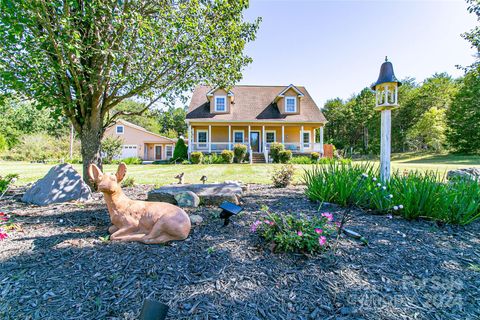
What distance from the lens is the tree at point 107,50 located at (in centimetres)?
367

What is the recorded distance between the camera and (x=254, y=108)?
2091 cm

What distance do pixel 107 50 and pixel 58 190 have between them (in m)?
2.81

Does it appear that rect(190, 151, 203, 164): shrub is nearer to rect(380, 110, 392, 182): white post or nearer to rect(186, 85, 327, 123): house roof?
rect(186, 85, 327, 123): house roof

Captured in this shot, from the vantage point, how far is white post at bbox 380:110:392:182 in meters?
4.16

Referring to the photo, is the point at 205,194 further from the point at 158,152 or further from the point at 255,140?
the point at 158,152

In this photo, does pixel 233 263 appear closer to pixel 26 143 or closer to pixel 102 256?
pixel 102 256

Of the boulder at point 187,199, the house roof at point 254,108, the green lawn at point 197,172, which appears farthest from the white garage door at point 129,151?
the boulder at point 187,199

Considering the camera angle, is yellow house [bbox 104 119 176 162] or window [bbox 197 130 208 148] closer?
window [bbox 197 130 208 148]

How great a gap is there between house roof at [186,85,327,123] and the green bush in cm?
1572

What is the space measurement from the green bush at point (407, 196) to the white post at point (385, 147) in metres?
0.25

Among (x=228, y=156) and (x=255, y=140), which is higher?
(x=255, y=140)

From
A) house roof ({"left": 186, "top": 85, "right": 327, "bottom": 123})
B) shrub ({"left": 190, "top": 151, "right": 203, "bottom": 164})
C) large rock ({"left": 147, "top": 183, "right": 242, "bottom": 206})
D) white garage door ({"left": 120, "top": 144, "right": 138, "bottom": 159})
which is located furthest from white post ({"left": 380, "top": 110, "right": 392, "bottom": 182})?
white garage door ({"left": 120, "top": 144, "right": 138, "bottom": 159})

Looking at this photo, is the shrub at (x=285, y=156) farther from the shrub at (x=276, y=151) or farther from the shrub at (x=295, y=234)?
the shrub at (x=295, y=234)

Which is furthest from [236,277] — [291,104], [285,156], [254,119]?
[291,104]
